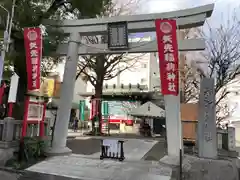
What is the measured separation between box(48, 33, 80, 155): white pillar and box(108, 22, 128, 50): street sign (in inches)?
57.8

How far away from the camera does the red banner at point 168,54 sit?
795 centimetres

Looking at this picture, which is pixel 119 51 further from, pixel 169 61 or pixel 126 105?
pixel 126 105

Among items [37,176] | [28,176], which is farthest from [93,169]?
[28,176]

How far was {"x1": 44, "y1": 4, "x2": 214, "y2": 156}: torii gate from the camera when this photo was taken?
8.26 meters

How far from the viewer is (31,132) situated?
9062mm

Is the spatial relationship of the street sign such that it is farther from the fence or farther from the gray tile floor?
the gray tile floor

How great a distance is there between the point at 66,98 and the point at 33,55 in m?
2.11

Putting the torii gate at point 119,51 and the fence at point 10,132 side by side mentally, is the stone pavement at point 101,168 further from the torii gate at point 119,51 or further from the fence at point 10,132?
the fence at point 10,132

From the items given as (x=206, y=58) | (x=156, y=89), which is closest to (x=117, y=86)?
(x=156, y=89)

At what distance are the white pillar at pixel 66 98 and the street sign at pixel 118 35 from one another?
4.82ft

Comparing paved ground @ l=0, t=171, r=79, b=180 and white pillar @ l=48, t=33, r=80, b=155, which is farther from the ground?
white pillar @ l=48, t=33, r=80, b=155

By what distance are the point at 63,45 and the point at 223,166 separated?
7608mm

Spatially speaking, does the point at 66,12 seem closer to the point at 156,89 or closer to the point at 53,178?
the point at 53,178

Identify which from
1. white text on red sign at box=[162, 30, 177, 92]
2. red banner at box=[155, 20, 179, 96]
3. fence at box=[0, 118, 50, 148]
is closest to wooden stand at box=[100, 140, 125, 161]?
red banner at box=[155, 20, 179, 96]
